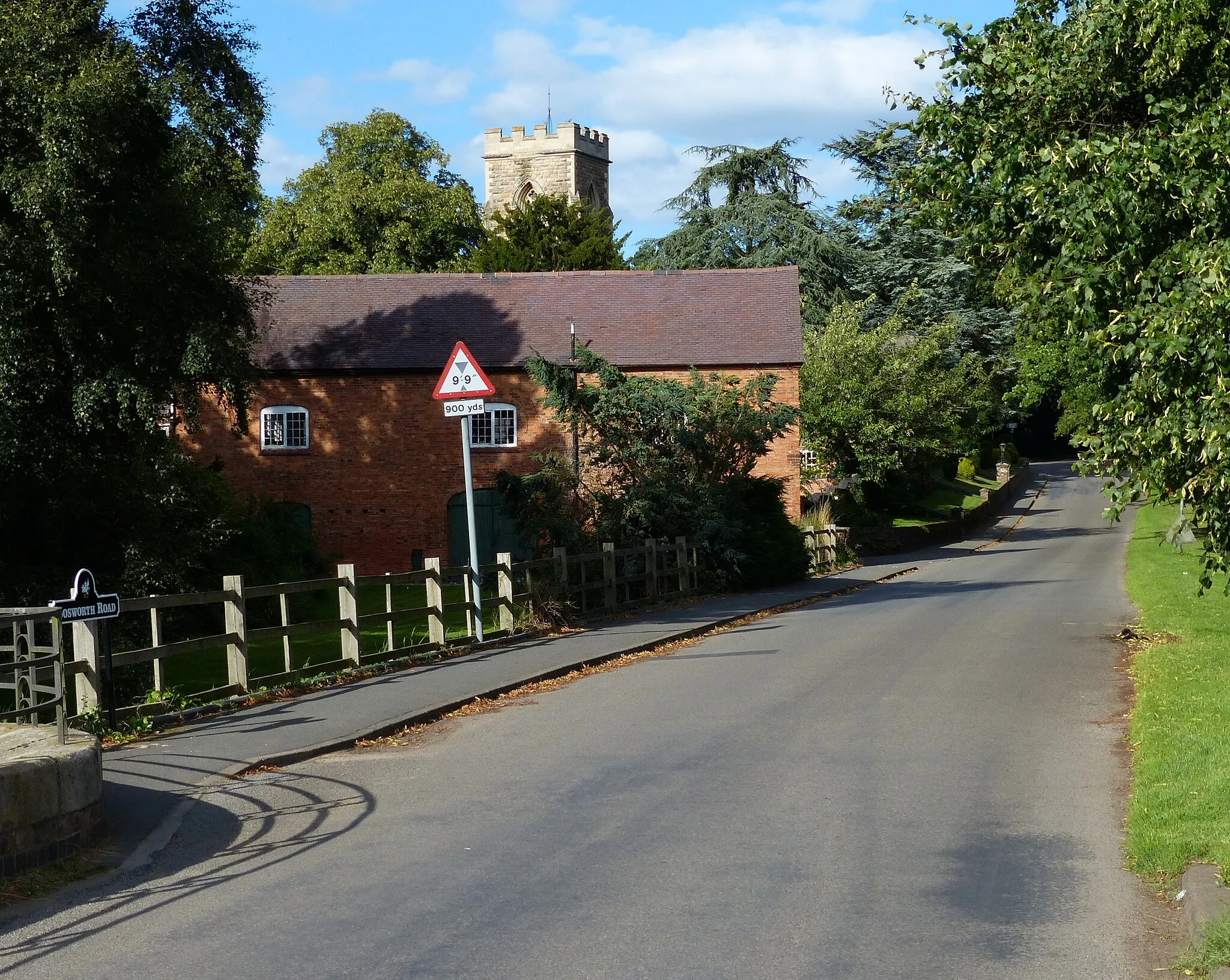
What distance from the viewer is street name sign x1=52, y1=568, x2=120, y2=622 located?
9.44 metres

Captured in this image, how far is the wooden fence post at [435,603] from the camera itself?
1538 cm

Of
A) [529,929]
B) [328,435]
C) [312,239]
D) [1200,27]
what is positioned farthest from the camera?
[312,239]

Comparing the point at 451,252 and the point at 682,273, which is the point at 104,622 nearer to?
the point at 682,273

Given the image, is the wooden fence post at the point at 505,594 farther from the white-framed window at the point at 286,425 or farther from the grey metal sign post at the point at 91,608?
the white-framed window at the point at 286,425

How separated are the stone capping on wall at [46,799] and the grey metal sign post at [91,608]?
7.14ft

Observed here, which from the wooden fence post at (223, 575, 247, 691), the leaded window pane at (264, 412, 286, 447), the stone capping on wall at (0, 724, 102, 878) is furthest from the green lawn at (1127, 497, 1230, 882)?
the leaded window pane at (264, 412, 286, 447)

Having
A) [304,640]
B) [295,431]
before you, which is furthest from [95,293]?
[295,431]

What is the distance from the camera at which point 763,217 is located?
58625 millimetres

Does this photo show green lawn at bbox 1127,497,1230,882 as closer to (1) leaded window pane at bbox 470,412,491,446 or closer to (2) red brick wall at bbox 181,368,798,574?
(2) red brick wall at bbox 181,368,798,574

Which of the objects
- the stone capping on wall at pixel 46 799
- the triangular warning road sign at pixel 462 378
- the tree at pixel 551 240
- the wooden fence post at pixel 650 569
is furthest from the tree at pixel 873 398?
the stone capping on wall at pixel 46 799

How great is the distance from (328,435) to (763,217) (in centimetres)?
2690

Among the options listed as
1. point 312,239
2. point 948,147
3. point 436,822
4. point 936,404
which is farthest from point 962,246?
point 312,239

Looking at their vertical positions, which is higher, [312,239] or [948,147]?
[312,239]

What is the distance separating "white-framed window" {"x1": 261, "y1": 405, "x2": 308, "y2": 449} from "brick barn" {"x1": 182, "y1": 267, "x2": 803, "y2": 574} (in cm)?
4
